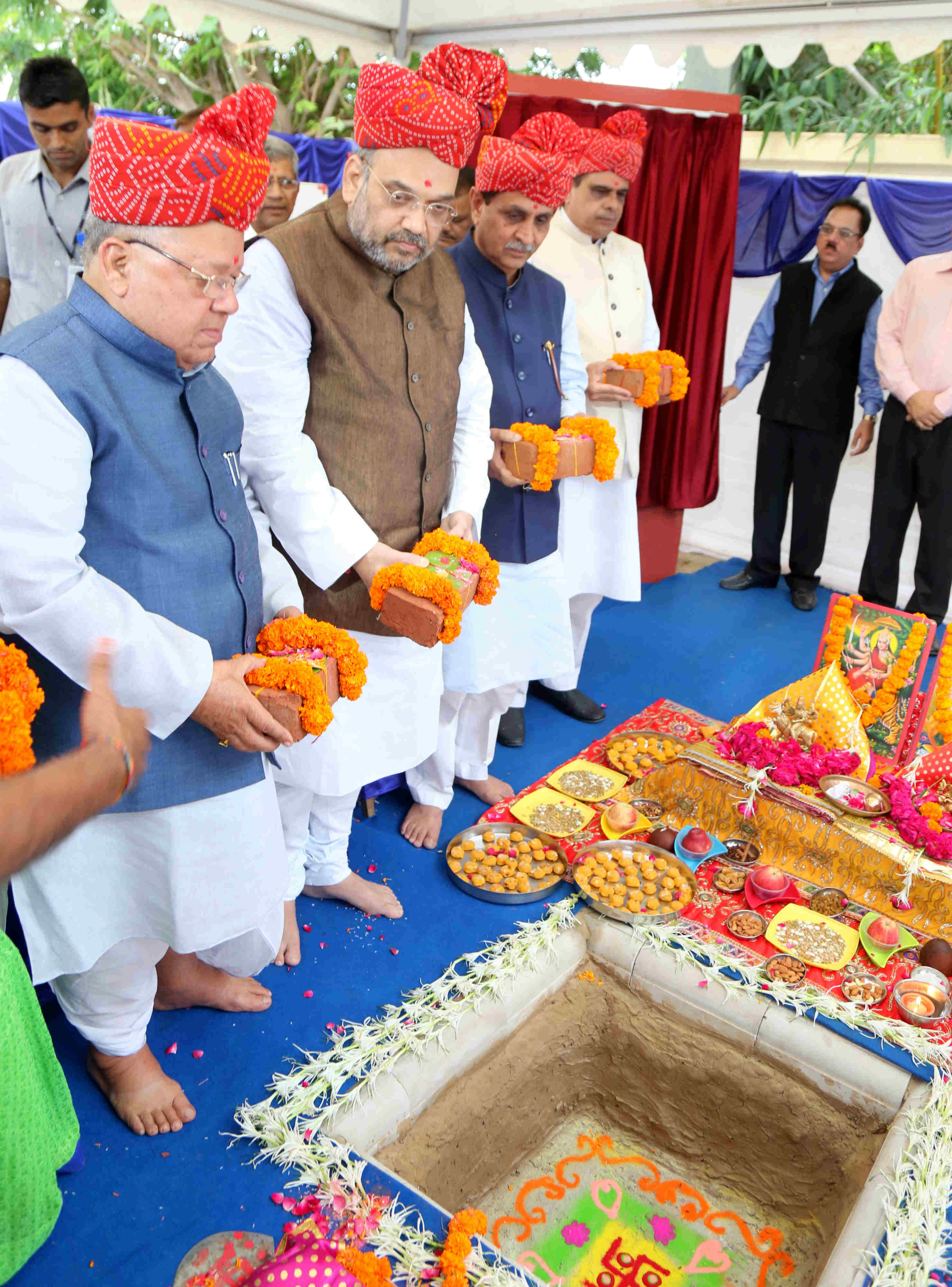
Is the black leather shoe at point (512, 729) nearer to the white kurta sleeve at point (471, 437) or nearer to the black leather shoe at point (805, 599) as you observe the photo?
the white kurta sleeve at point (471, 437)

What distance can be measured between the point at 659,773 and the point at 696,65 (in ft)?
18.1

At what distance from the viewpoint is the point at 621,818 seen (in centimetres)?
320

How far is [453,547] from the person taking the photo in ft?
8.25

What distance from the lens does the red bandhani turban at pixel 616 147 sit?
11.2ft

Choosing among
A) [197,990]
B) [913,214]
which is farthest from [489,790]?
[913,214]

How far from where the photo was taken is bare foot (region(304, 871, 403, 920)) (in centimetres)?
287

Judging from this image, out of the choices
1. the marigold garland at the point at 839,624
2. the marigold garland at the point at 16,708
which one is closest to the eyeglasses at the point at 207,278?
the marigold garland at the point at 16,708

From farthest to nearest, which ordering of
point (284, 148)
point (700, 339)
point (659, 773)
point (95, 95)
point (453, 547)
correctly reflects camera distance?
point (95, 95)
point (700, 339)
point (284, 148)
point (659, 773)
point (453, 547)

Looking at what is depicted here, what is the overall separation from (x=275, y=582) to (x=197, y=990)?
3.56ft

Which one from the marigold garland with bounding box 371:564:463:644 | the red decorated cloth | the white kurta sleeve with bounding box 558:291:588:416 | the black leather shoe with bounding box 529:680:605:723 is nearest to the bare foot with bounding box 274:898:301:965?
the red decorated cloth

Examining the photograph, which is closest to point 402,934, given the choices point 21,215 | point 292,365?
point 292,365

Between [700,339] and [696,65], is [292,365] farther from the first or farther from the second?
[696,65]

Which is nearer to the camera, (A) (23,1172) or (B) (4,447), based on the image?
(B) (4,447)

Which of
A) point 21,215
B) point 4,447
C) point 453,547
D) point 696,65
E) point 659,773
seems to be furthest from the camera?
point 696,65
